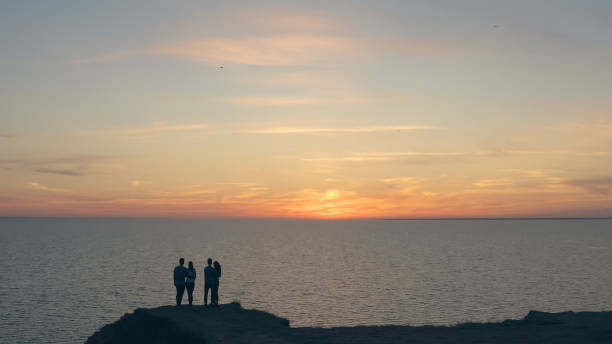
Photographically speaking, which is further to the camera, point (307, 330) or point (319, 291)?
point (319, 291)

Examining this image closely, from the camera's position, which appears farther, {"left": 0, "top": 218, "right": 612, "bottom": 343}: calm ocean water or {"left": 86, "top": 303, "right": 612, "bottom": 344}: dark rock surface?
{"left": 0, "top": 218, "right": 612, "bottom": 343}: calm ocean water

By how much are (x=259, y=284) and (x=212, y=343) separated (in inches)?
2085

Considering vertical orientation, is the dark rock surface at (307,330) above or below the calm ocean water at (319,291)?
above

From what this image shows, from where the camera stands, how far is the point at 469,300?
60.2 m

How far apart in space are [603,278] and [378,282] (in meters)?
35.4

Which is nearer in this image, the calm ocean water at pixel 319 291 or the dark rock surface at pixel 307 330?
the dark rock surface at pixel 307 330

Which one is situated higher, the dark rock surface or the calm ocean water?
the dark rock surface

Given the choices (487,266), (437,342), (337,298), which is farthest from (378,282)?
(437,342)

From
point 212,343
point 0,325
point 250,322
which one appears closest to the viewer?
point 212,343

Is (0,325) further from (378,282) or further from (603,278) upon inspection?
(603,278)

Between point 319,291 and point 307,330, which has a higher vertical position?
point 307,330

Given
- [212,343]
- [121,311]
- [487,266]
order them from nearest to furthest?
[212,343], [121,311], [487,266]

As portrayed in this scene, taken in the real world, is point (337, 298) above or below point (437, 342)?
below

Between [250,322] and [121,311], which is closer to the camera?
[250,322]
